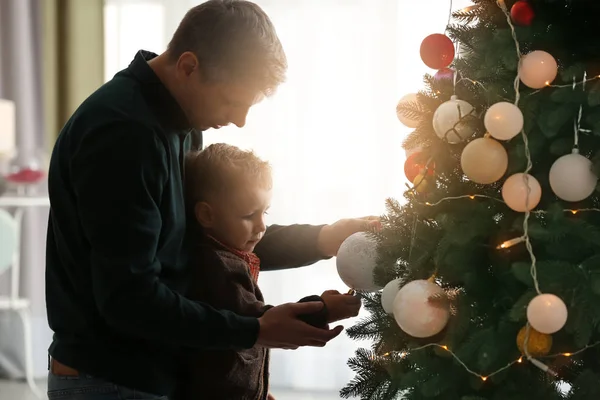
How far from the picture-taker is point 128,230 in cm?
123

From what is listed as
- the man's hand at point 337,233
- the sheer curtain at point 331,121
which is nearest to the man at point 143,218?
the man's hand at point 337,233

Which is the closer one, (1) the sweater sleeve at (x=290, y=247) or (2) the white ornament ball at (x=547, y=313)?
(2) the white ornament ball at (x=547, y=313)

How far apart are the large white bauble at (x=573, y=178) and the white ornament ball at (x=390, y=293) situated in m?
0.31

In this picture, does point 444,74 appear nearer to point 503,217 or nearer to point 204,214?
point 503,217

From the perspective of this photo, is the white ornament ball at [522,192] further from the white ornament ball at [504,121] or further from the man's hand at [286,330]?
the man's hand at [286,330]

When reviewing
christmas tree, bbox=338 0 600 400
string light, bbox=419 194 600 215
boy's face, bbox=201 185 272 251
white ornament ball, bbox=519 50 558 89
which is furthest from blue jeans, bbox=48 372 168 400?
white ornament ball, bbox=519 50 558 89

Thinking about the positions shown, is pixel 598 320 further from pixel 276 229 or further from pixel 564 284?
pixel 276 229

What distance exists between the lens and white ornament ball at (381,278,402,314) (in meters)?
1.29

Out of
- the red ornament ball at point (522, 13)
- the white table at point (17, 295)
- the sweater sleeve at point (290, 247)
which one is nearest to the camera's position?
the red ornament ball at point (522, 13)

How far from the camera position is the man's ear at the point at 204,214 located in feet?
5.16

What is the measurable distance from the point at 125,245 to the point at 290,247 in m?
0.53

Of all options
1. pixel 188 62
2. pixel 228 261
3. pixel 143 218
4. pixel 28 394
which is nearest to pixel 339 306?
pixel 228 261

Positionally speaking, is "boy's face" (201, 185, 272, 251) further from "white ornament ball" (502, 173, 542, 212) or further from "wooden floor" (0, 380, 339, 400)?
"wooden floor" (0, 380, 339, 400)

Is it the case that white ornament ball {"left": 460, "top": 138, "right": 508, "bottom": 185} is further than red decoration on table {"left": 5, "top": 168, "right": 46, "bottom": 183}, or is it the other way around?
red decoration on table {"left": 5, "top": 168, "right": 46, "bottom": 183}
